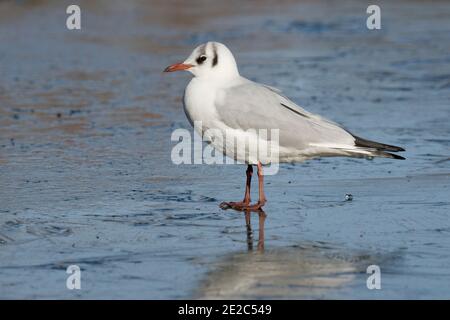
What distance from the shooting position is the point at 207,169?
8000 millimetres

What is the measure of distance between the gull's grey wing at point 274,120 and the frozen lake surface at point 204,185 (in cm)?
43

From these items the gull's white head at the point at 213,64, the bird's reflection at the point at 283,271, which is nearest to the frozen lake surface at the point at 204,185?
the bird's reflection at the point at 283,271

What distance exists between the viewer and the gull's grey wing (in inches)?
264

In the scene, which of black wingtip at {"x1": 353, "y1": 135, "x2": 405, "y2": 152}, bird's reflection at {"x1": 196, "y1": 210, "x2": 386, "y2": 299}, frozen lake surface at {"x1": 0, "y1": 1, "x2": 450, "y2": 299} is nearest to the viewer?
bird's reflection at {"x1": 196, "y1": 210, "x2": 386, "y2": 299}

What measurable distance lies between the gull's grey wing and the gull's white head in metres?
0.22

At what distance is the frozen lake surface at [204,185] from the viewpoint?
17.0ft

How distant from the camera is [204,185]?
742 cm

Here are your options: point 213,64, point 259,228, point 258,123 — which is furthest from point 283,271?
point 213,64

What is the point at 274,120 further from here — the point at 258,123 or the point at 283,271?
the point at 283,271

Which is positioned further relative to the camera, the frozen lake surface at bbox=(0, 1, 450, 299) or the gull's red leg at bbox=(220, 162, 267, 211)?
the gull's red leg at bbox=(220, 162, 267, 211)

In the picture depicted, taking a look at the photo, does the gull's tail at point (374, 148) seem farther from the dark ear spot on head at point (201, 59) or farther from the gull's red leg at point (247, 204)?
the dark ear spot on head at point (201, 59)

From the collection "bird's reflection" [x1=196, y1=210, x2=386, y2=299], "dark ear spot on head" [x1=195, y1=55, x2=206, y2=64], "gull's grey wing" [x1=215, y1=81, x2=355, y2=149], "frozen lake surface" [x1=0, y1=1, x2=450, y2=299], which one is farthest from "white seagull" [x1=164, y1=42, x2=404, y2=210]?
"bird's reflection" [x1=196, y1=210, x2=386, y2=299]

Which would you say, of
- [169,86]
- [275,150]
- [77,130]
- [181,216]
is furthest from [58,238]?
[169,86]

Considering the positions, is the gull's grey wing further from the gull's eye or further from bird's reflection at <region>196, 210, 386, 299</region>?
bird's reflection at <region>196, 210, 386, 299</region>
